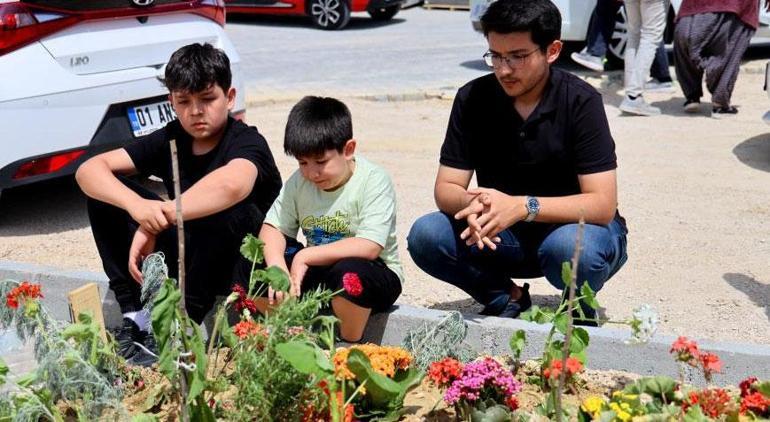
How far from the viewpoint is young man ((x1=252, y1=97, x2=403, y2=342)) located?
376 centimetres

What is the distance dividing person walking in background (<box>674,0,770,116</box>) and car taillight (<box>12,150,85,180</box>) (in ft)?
16.2

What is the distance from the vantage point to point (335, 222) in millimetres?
3949

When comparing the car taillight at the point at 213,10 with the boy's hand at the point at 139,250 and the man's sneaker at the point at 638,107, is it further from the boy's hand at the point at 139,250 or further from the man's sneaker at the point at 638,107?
the man's sneaker at the point at 638,107

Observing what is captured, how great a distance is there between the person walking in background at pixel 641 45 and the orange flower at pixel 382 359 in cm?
598

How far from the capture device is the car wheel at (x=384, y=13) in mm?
17328

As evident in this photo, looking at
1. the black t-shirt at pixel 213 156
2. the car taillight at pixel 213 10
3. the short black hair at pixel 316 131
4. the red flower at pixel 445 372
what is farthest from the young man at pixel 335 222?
the car taillight at pixel 213 10

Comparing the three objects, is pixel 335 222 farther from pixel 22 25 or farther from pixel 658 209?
pixel 658 209

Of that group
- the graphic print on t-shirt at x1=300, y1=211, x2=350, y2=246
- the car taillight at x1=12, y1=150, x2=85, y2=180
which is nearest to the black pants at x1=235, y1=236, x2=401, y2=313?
the graphic print on t-shirt at x1=300, y1=211, x2=350, y2=246

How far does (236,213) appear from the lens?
4098 millimetres

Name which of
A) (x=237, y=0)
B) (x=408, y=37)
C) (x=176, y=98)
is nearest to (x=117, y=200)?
(x=176, y=98)

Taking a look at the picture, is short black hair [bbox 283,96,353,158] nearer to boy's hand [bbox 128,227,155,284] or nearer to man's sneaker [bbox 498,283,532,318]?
boy's hand [bbox 128,227,155,284]

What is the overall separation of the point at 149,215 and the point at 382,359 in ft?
3.97

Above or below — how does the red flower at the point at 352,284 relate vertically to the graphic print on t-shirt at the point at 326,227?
below

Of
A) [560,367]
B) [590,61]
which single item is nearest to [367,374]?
[560,367]
